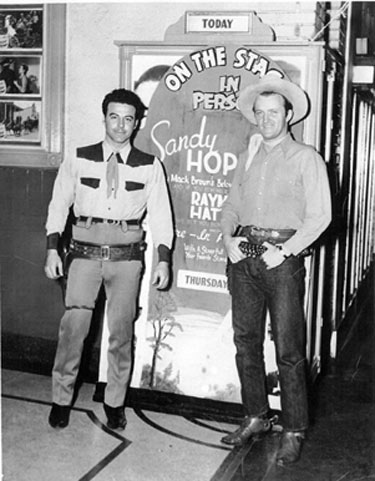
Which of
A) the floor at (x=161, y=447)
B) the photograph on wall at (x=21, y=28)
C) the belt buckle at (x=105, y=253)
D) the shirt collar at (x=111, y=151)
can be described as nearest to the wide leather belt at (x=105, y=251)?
the belt buckle at (x=105, y=253)

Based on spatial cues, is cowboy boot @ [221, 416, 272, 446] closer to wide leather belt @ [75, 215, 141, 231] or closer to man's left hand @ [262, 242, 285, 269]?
man's left hand @ [262, 242, 285, 269]

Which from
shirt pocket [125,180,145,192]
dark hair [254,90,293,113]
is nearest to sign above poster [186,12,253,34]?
dark hair [254,90,293,113]

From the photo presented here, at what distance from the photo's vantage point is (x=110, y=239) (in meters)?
3.52

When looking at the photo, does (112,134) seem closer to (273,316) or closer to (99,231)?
(99,231)

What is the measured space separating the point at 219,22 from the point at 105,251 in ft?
4.65

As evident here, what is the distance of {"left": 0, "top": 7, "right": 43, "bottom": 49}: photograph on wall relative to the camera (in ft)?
14.2

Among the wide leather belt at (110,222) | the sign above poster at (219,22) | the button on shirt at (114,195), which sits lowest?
the wide leather belt at (110,222)

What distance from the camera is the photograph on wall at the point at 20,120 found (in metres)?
4.41

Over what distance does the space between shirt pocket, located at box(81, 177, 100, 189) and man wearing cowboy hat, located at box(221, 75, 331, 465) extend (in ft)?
2.35

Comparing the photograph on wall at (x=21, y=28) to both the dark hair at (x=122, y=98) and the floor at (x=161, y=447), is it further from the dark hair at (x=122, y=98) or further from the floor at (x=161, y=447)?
the floor at (x=161, y=447)

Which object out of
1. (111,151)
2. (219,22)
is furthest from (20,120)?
(219,22)

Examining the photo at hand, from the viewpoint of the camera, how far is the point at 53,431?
351 cm

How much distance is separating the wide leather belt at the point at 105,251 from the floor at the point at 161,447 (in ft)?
3.04

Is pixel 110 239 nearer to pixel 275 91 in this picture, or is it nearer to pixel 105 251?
pixel 105 251
